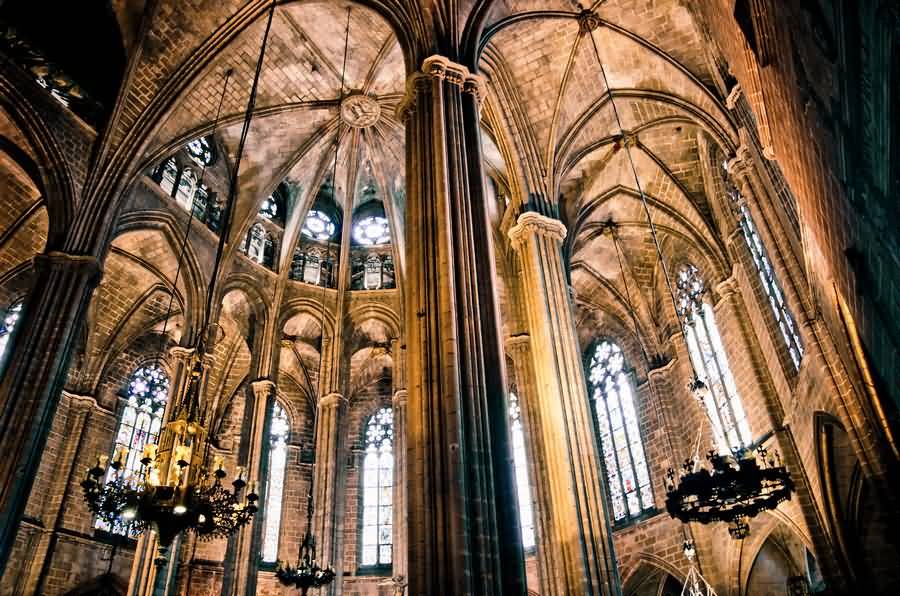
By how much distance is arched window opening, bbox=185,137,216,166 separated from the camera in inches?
748

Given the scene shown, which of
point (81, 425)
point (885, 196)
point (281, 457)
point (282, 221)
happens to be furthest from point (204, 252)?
point (885, 196)

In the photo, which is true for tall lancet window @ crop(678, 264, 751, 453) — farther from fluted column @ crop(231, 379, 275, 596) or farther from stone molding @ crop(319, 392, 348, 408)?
fluted column @ crop(231, 379, 275, 596)

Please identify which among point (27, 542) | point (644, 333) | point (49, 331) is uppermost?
point (644, 333)

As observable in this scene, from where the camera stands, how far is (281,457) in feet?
76.7

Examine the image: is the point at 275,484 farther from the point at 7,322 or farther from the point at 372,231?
the point at 7,322

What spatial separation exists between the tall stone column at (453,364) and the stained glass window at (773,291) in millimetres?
7279

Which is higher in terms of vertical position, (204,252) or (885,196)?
(204,252)

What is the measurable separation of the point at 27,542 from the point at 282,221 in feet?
36.1

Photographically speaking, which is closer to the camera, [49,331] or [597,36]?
[49,331]

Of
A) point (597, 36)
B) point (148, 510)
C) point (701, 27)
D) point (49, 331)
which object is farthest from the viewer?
point (597, 36)

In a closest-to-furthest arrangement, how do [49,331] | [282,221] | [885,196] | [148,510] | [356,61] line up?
[885,196], [148,510], [49,331], [356,61], [282,221]

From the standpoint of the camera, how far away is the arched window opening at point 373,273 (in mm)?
21594

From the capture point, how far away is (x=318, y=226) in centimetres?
2230

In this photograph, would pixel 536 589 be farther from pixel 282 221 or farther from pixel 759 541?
pixel 282 221
